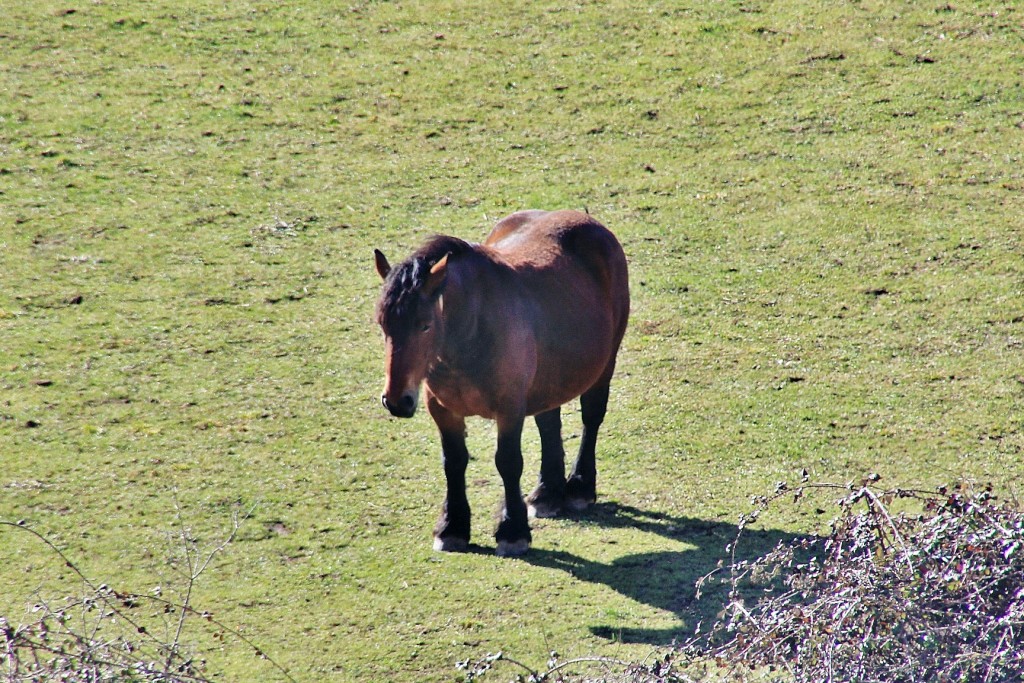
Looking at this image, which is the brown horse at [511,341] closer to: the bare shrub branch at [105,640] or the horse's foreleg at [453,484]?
the horse's foreleg at [453,484]

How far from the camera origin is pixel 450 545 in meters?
7.25

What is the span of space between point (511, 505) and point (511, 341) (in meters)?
0.94

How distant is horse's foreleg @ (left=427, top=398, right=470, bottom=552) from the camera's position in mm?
7168

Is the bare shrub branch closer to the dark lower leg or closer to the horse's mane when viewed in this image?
the dark lower leg

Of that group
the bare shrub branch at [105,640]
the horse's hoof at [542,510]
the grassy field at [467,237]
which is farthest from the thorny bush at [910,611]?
the bare shrub branch at [105,640]

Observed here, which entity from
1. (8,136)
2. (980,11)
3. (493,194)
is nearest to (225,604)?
(493,194)

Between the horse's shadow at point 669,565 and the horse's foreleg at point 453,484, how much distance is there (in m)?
0.40

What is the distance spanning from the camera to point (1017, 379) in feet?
30.0

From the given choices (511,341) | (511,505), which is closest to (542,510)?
(511,505)

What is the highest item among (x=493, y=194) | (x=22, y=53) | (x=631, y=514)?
(x=22, y=53)

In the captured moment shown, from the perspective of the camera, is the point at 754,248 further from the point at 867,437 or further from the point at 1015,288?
the point at 867,437

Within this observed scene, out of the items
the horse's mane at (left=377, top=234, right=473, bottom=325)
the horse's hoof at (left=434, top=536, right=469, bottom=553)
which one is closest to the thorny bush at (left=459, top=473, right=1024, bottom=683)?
the horse's hoof at (left=434, top=536, right=469, bottom=553)

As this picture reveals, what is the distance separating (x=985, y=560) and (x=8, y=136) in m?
10.7

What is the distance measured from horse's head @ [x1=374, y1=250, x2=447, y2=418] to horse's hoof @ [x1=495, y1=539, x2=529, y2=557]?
120 centimetres
